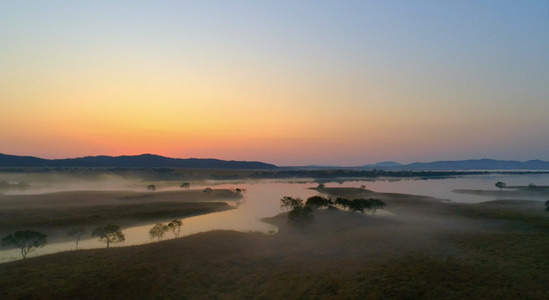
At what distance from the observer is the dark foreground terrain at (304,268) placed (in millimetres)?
22516

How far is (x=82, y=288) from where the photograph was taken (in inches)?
886

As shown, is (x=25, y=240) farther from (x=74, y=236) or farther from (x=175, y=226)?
(x=175, y=226)

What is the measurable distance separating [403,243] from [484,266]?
8.53 meters

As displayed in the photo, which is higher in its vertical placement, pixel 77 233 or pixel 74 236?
pixel 77 233

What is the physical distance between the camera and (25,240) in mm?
33781

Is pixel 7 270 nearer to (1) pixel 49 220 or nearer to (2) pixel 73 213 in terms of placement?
(1) pixel 49 220

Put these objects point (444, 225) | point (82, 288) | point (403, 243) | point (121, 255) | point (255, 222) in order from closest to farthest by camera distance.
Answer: point (82, 288) < point (121, 255) < point (403, 243) < point (444, 225) < point (255, 222)

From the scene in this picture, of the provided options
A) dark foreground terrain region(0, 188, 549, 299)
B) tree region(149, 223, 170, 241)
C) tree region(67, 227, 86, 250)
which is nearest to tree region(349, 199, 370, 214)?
dark foreground terrain region(0, 188, 549, 299)

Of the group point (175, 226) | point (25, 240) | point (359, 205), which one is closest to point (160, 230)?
point (175, 226)

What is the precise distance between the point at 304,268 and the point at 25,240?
96.6ft

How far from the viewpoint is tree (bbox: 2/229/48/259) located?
1314 inches

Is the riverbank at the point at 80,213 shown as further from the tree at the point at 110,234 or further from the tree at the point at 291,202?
the tree at the point at 291,202

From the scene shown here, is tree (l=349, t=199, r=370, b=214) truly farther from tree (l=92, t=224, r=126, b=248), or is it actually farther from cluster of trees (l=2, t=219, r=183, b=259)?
tree (l=92, t=224, r=126, b=248)

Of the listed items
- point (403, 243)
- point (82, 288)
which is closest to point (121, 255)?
point (82, 288)
